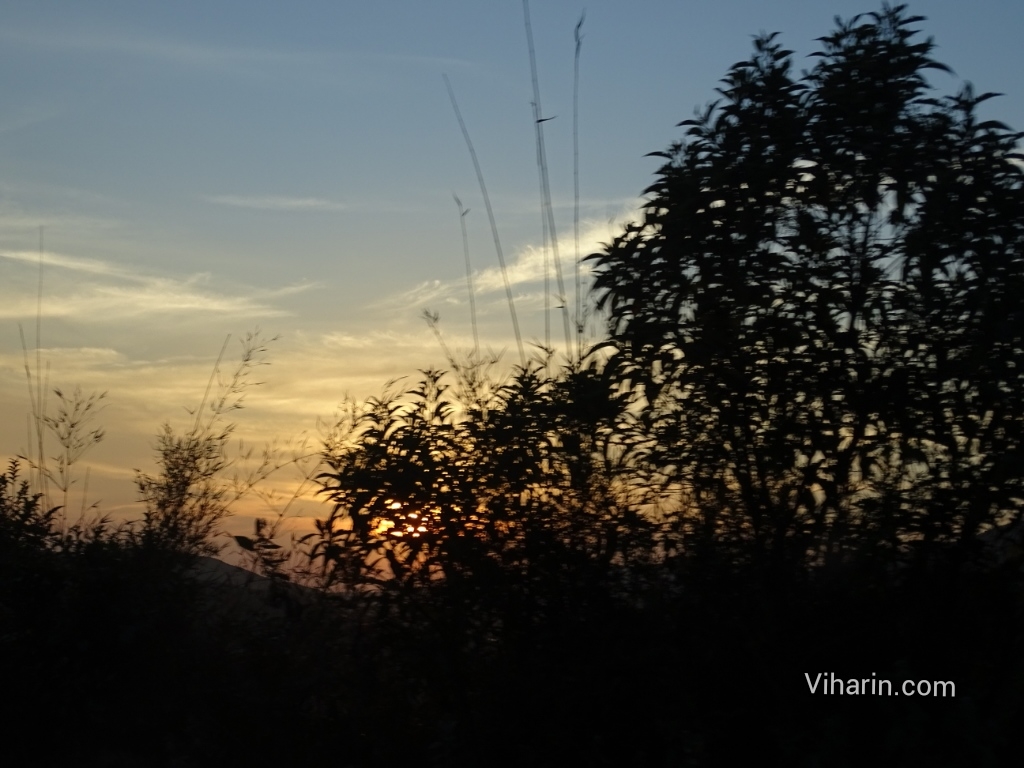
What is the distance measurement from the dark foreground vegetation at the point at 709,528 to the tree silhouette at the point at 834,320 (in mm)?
15

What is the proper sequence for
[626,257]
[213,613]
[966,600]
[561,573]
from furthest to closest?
[213,613]
[626,257]
[561,573]
[966,600]

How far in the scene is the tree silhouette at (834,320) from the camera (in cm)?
459

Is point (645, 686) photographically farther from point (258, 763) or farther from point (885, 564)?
point (258, 763)

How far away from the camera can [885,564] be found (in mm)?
4496

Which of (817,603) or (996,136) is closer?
(817,603)

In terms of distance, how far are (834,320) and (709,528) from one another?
1224mm

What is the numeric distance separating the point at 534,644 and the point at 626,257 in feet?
6.80

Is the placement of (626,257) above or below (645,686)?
above

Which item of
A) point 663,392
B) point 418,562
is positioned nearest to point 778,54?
point 663,392

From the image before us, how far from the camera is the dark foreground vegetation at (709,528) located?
174 inches

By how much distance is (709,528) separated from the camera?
4629 millimetres

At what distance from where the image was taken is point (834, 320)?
4.91 metres

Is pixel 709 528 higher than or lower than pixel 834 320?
lower

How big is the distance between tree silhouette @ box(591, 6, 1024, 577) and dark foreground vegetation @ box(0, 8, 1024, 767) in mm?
15
